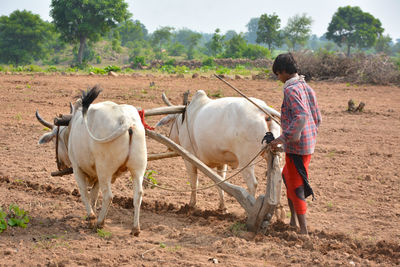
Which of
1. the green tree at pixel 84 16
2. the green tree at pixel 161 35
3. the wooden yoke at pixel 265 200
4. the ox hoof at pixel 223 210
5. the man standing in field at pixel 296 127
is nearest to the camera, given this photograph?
the man standing in field at pixel 296 127

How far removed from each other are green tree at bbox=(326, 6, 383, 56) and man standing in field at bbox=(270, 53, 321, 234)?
5362cm

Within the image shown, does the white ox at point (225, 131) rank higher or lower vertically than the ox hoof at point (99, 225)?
higher

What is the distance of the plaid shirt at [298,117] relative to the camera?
186 inches

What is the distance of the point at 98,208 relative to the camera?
654 centimetres

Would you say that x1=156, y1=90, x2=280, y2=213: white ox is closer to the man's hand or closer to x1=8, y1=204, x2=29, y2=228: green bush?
the man's hand

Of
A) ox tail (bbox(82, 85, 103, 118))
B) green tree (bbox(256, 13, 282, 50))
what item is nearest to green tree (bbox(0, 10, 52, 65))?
green tree (bbox(256, 13, 282, 50))

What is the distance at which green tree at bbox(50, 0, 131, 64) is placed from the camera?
3875 centimetres

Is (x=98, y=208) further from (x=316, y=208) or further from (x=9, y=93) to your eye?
(x=9, y=93)

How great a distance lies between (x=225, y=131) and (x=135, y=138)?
4.72 feet

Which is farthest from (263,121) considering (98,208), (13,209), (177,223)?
(13,209)

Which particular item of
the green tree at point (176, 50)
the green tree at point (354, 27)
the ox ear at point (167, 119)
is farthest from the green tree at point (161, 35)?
the ox ear at point (167, 119)

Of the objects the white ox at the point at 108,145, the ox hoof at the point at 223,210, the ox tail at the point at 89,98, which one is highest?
the ox tail at the point at 89,98

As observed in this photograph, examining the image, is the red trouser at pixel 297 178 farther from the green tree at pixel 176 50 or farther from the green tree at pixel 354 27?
the green tree at pixel 176 50

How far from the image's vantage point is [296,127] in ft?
15.5
